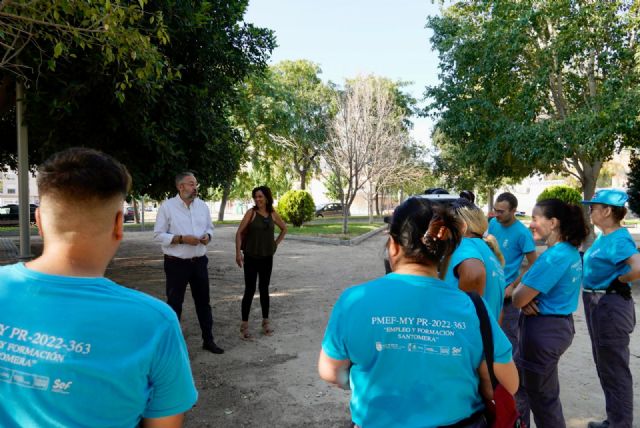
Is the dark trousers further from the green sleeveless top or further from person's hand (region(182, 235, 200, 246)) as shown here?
the green sleeveless top

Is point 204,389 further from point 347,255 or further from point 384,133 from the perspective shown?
point 384,133

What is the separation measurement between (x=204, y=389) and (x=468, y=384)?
328cm

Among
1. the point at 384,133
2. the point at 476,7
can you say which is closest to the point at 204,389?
the point at 476,7

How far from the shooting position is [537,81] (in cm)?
1266

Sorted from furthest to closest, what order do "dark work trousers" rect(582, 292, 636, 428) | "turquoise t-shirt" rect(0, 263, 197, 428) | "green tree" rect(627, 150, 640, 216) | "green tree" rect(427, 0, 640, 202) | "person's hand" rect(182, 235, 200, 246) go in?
"green tree" rect(627, 150, 640, 216), "green tree" rect(427, 0, 640, 202), "person's hand" rect(182, 235, 200, 246), "dark work trousers" rect(582, 292, 636, 428), "turquoise t-shirt" rect(0, 263, 197, 428)

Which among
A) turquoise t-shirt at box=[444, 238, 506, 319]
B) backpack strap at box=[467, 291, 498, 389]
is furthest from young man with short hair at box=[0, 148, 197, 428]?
turquoise t-shirt at box=[444, 238, 506, 319]

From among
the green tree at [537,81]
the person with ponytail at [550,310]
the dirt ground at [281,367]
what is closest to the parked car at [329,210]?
the green tree at [537,81]

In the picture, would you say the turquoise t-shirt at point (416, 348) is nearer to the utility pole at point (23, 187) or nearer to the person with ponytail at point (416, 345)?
the person with ponytail at point (416, 345)

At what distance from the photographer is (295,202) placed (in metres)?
28.2

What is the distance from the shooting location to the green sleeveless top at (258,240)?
586 centimetres

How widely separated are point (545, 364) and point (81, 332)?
280 cm

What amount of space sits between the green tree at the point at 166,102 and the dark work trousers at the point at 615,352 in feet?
17.7

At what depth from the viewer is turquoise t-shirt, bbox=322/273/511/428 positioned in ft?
5.53

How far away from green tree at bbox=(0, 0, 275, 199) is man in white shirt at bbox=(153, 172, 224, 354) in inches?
74.2
